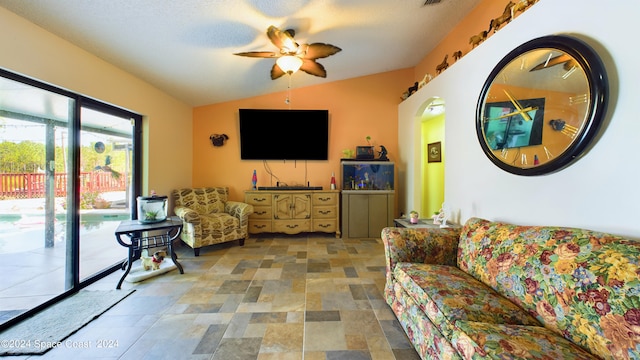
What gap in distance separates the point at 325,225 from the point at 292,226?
573 millimetres

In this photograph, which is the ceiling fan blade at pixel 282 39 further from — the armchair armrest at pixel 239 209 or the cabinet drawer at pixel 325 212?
the cabinet drawer at pixel 325 212

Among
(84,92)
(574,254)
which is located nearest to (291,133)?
(84,92)

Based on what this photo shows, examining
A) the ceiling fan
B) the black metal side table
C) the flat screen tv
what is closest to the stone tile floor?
the black metal side table

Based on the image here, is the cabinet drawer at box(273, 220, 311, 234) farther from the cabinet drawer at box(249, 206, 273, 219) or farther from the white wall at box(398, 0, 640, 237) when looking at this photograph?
the white wall at box(398, 0, 640, 237)

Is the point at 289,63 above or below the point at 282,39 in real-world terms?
below

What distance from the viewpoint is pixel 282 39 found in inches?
82.4

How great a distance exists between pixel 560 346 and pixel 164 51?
3.64 metres

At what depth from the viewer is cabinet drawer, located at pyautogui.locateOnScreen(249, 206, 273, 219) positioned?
3949 millimetres

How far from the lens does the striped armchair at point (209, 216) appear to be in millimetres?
3066

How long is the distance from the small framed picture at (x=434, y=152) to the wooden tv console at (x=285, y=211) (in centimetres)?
209

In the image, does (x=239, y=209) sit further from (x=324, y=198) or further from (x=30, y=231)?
(x=30, y=231)

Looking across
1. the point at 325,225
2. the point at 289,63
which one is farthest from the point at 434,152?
the point at 289,63

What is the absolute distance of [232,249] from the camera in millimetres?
3383

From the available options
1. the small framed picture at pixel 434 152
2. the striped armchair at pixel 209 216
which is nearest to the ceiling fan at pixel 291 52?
the striped armchair at pixel 209 216
